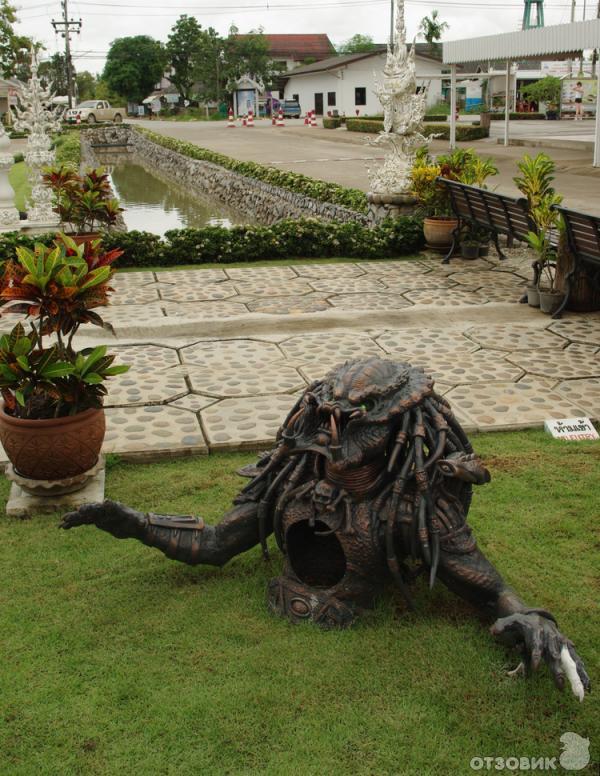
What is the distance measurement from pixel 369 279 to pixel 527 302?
199cm

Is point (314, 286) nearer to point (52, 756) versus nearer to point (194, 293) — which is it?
point (194, 293)

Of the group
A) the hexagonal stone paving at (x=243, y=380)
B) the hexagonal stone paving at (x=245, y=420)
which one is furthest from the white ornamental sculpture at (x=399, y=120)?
the hexagonal stone paving at (x=245, y=420)

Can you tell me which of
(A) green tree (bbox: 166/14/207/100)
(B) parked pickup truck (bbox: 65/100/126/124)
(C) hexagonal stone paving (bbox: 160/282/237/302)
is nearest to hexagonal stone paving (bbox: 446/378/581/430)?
(C) hexagonal stone paving (bbox: 160/282/237/302)

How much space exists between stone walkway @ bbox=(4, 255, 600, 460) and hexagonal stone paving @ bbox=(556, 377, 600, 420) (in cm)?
1

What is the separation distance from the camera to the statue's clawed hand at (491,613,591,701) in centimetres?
256

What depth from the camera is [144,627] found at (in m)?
3.25

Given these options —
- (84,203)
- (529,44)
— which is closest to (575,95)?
(529,44)

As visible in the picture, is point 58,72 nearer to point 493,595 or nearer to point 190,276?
point 190,276

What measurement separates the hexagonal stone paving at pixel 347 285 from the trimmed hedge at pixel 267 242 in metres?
1.27

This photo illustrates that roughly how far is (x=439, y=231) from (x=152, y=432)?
255 inches

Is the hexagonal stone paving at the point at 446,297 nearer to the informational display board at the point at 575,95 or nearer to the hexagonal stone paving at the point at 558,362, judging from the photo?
the hexagonal stone paving at the point at 558,362

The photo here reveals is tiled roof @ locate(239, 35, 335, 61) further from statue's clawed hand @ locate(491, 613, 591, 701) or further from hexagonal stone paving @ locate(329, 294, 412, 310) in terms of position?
statue's clawed hand @ locate(491, 613, 591, 701)

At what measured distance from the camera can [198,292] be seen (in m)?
8.96

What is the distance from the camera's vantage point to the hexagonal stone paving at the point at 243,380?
586 centimetres
